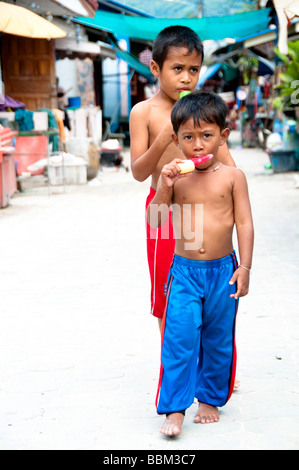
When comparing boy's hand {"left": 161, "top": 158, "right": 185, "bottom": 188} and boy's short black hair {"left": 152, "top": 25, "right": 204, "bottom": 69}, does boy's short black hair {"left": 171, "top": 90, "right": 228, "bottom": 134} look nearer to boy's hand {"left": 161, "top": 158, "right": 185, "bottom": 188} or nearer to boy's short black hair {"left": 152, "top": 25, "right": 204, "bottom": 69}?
A: boy's hand {"left": 161, "top": 158, "right": 185, "bottom": 188}

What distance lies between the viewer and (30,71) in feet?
43.0

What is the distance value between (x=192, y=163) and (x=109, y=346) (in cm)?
166

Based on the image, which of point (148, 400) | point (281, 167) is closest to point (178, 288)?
point (148, 400)

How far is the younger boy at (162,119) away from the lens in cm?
291

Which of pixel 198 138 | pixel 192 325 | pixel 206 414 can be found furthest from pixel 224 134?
pixel 206 414

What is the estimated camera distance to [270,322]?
421cm

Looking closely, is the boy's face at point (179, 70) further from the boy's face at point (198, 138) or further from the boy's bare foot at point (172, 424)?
the boy's bare foot at point (172, 424)

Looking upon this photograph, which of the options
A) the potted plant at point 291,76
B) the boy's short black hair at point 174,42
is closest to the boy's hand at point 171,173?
the boy's short black hair at point 174,42

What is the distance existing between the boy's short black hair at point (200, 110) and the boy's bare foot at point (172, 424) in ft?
3.75

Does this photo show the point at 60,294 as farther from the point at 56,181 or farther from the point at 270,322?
the point at 56,181

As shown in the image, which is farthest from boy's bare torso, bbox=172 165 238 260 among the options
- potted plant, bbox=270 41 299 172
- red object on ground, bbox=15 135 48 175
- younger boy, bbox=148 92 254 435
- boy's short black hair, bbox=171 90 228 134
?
potted plant, bbox=270 41 299 172

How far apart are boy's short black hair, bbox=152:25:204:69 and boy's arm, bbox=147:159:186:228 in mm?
671

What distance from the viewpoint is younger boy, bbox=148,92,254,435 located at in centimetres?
263
